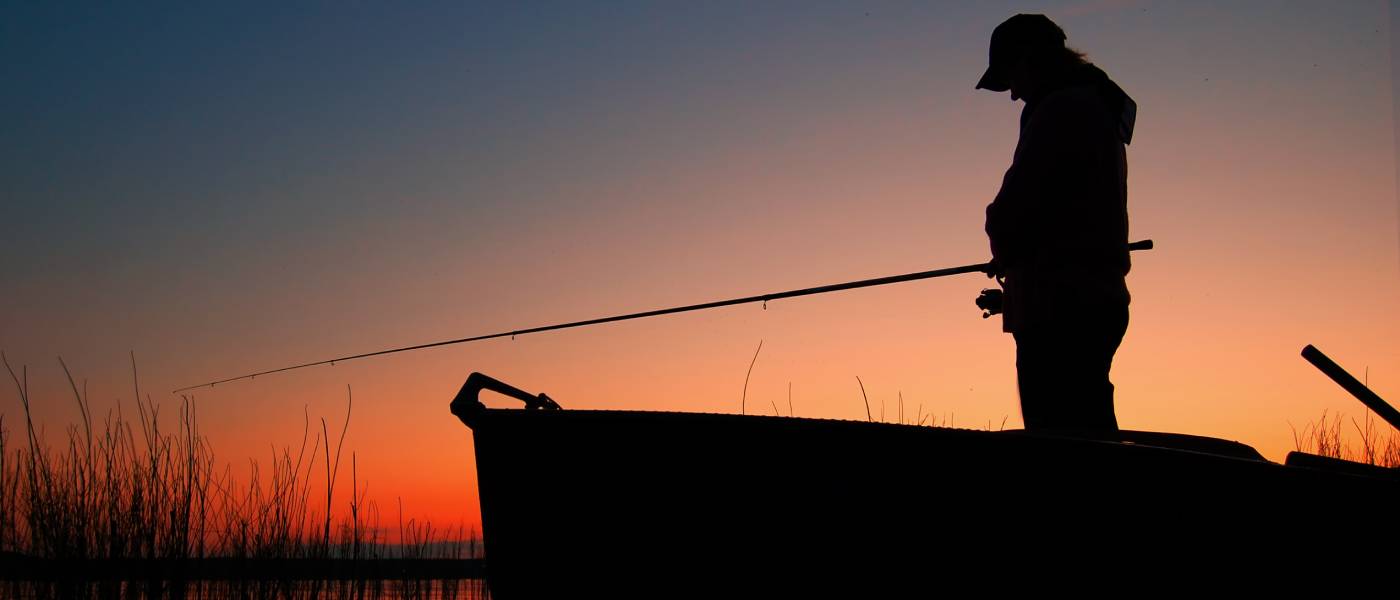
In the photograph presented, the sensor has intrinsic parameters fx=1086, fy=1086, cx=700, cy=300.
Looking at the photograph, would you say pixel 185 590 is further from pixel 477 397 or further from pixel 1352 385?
pixel 1352 385

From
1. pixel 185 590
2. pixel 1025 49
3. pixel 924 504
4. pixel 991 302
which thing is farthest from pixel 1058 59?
pixel 185 590

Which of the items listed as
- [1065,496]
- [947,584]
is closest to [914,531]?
[947,584]

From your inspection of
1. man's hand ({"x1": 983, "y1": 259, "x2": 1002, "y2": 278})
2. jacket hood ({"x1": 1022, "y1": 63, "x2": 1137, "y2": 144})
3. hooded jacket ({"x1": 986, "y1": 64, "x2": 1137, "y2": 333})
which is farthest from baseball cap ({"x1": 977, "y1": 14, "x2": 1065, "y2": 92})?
man's hand ({"x1": 983, "y1": 259, "x2": 1002, "y2": 278})

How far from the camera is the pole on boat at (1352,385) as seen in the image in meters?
2.80

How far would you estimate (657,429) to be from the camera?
8.56ft

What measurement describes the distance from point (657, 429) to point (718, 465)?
176 mm

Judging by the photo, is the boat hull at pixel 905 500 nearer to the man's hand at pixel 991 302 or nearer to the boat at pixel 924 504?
the boat at pixel 924 504

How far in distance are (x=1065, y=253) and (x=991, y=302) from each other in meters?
0.67

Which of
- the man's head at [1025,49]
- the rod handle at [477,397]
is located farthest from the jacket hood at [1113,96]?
the rod handle at [477,397]

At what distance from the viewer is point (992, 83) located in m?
3.89

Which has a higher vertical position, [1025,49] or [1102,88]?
[1025,49]

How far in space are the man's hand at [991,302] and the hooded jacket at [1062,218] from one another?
49 centimetres

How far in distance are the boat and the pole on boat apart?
30 cm

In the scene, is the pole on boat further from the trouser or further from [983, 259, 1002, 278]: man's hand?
[983, 259, 1002, 278]: man's hand
